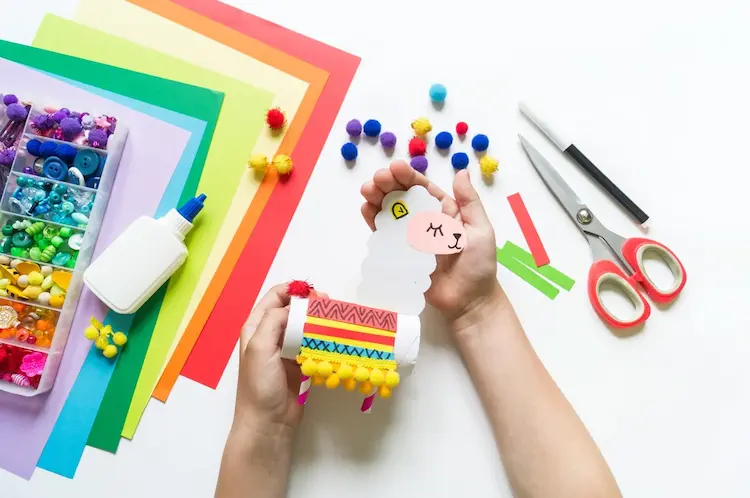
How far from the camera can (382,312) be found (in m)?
0.58

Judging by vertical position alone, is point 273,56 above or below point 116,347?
above

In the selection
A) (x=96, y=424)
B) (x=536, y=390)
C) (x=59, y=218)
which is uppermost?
(x=536, y=390)

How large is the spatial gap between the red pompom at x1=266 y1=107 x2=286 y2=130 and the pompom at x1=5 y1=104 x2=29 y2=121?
0.31m

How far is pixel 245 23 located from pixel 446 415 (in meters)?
0.57

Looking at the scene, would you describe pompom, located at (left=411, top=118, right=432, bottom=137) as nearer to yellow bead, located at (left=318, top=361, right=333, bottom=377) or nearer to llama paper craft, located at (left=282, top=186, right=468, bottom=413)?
llama paper craft, located at (left=282, top=186, right=468, bottom=413)

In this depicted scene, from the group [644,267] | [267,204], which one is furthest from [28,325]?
[644,267]

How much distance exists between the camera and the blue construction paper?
73 centimetres

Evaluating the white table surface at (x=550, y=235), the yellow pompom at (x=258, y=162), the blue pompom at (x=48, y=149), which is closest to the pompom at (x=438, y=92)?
the white table surface at (x=550, y=235)

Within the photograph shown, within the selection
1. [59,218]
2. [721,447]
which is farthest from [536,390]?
[59,218]

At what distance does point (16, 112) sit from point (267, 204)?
0.33 meters

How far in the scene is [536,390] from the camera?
2.29 feet

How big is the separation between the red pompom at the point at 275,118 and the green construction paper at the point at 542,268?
0.33 metres

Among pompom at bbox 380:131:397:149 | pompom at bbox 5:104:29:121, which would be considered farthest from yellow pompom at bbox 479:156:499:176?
pompom at bbox 5:104:29:121

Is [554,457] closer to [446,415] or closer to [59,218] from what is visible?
[446,415]
